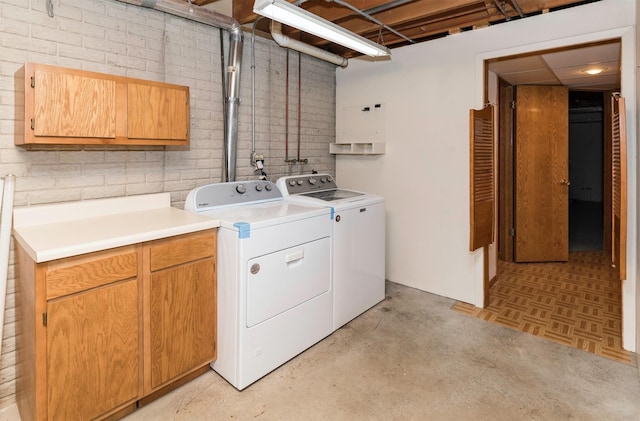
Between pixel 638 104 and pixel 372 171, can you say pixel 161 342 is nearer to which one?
pixel 372 171

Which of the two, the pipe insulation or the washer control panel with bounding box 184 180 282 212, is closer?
the pipe insulation

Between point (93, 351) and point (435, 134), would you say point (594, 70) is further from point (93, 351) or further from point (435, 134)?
point (93, 351)

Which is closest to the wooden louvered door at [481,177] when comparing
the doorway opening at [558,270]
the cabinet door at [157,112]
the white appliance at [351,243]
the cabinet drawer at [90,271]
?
the doorway opening at [558,270]

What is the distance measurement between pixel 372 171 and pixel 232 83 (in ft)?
5.85

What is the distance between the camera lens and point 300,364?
99.6 inches

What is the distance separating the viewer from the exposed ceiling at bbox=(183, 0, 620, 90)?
9.21ft

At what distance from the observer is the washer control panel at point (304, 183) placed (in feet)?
10.9

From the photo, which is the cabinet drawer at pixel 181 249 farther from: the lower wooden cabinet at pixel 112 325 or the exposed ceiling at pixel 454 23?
the exposed ceiling at pixel 454 23

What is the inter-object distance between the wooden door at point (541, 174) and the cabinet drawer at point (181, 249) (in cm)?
404

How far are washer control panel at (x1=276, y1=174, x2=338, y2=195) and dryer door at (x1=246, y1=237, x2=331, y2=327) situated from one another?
75cm

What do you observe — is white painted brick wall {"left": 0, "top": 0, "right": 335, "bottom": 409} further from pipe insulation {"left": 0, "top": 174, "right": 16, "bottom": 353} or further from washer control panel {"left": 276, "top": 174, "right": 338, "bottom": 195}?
washer control panel {"left": 276, "top": 174, "right": 338, "bottom": 195}

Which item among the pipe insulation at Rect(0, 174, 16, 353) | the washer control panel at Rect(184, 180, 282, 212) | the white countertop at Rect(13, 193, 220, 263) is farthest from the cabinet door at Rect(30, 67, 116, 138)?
the washer control panel at Rect(184, 180, 282, 212)

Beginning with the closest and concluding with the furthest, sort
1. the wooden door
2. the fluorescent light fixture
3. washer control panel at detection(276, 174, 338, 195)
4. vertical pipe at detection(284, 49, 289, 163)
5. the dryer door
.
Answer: the fluorescent light fixture
the dryer door
washer control panel at detection(276, 174, 338, 195)
vertical pipe at detection(284, 49, 289, 163)
the wooden door

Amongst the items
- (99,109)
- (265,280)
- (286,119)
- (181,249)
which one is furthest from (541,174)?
(99,109)
